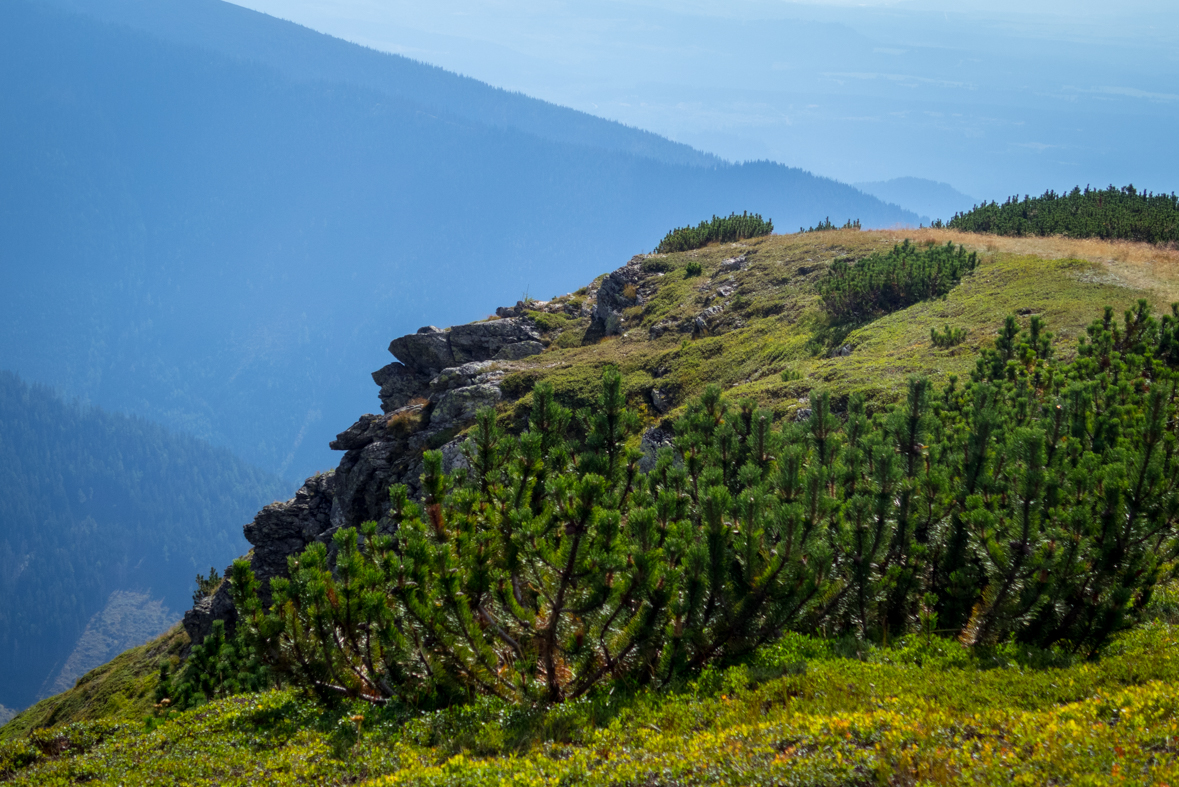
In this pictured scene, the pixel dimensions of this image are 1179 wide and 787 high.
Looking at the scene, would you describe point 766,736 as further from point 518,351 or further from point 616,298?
point 616,298

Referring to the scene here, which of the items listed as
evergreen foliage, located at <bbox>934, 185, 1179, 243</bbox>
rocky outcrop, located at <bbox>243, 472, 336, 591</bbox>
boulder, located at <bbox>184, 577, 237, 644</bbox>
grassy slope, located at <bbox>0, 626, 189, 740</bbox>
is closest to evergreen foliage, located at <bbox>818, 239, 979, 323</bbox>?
evergreen foliage, located at <bbox>934, 185, 1179, 243</bbox>

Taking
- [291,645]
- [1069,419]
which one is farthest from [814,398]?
[291,645]

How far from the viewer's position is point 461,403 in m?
29.7

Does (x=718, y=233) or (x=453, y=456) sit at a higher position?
(x=718, y=233)

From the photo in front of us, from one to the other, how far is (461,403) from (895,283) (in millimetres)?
18339

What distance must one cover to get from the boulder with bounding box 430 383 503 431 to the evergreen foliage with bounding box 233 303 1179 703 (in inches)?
812

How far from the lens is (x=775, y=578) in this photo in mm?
7086

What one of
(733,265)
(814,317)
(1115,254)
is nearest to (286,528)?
(814,317)

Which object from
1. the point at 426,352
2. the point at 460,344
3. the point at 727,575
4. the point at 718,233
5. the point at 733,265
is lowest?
the point at 727,575

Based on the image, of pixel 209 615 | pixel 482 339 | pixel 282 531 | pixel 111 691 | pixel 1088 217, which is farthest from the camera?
pixel 111 691

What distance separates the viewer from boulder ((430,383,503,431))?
2923cm

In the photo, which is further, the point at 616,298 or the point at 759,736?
the point at 616,298

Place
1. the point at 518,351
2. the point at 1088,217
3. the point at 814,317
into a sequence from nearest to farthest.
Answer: the point at 814,317
the point at 1088,217
the point at 518,351

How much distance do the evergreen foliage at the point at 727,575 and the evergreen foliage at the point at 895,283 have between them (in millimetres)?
19103
